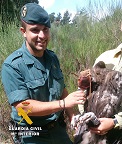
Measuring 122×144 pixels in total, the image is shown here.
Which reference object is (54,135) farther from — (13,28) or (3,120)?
(13,28)

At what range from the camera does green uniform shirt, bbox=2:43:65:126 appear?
7.43ft

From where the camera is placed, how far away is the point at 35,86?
2.35 m

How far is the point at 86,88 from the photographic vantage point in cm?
218

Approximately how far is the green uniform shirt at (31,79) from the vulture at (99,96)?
367 mm

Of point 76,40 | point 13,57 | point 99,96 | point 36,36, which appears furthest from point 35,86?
point 76,40

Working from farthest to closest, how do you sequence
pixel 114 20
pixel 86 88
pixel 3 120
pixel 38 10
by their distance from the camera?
pixel 114 20 → pixel 3 120 → pixel 38 10 → pixel 86 88

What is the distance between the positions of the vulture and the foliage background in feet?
5.14

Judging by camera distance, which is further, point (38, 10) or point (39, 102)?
point (38, 10)

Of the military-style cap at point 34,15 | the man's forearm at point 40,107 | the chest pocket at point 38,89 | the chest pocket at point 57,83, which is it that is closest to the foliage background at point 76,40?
the chest pocket at point 57,83

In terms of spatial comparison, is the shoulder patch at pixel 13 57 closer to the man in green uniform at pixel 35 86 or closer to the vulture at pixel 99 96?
the man in green uniform at pixel 35 86

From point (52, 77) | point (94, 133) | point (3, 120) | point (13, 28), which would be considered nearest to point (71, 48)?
point (13, 28)

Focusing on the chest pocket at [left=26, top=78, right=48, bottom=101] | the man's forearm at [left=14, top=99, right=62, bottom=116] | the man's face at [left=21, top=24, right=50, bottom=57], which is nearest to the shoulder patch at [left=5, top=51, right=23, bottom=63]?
the man's face at [left=21, top=24, right=50, bottom=57]

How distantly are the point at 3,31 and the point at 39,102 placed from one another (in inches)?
139

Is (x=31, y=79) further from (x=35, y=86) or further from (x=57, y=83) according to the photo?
(x=57, y=83)
